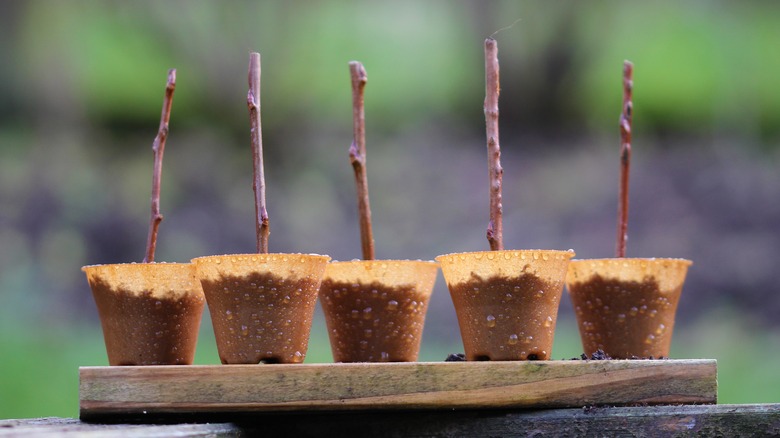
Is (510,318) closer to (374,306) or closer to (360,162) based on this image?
(374,306)

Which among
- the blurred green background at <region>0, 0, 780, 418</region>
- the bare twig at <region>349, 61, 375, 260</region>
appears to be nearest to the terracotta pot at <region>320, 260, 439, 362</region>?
the bare twig at <region>349, 61, 375, 260</region>

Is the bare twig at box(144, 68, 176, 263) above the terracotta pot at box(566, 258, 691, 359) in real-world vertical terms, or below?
above

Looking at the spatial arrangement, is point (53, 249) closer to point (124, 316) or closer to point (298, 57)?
point (298, 57)

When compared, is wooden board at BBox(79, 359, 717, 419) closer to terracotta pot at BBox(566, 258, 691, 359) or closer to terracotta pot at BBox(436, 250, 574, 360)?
terracotta pot at BBox(436, 250, 574, 360)

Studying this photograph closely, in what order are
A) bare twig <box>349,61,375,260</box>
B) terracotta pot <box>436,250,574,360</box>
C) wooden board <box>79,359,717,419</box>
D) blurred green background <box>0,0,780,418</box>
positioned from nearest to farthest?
1. wooden board <box>79,359,717,419</box>
2. terracotta pot <box>436,250,574,360</box>
3. bare twig <box>349,61,375,260</box>
4. blurred green background <box>0,0,780,418</box>

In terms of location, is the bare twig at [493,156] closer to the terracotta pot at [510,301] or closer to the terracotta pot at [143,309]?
the terracotta pot at [510,301]

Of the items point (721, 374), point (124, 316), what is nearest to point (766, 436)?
point (124, 316)
